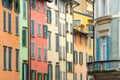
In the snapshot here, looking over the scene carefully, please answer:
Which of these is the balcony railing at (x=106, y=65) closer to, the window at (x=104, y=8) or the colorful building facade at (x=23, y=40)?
the window at (x=104, y=8)

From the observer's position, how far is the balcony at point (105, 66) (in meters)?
48.3

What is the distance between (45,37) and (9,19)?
1569 centimetres

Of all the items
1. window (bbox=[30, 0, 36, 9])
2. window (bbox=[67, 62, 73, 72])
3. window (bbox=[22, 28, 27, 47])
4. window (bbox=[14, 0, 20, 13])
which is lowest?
window (bbox=[67, 62, 73, 72])

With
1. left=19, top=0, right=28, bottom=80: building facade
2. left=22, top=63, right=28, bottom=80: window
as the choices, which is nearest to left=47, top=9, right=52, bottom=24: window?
left=19, top=0, right=28, bottom=80: building facade

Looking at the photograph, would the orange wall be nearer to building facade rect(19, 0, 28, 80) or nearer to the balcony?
building facade rect(19, 0, 28, 80)

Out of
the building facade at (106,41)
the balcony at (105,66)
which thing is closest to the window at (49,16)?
the building facade at (106,41)

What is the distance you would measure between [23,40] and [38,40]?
23.1ft

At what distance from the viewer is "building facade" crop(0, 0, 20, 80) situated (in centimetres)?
5975

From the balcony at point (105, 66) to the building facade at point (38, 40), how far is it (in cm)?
2058

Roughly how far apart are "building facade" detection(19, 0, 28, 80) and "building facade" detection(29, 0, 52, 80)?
1522 mm

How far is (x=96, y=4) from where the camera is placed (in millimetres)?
54312

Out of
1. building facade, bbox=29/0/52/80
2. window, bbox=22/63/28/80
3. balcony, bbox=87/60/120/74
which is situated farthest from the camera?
building facade, bbox=29/0/52/80

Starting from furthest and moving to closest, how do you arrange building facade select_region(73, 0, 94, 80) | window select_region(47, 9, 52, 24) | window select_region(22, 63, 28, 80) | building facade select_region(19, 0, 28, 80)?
1. building facade select_region(73, 0, 94, 80)
2. window select_region(47, 9, 52, 24)
3. window select_region(22, 63, 28, 80)
4. building facade select_region(19, 0, 28, 80)

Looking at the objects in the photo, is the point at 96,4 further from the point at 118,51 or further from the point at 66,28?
the point at 66,28
